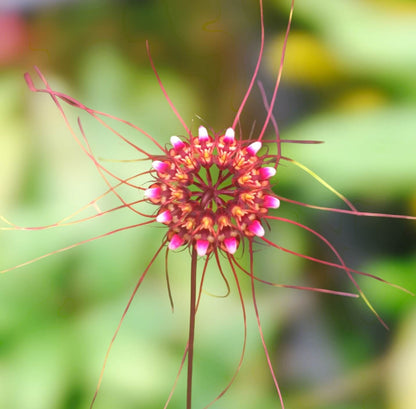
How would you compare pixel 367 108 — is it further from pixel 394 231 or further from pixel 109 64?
pixel 109 64

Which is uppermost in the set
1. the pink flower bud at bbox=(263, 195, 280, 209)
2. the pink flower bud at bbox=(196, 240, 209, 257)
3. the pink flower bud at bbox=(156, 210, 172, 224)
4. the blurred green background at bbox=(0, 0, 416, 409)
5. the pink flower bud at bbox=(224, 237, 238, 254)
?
the blurred green background at bbox=(0, 0, 416, 409)

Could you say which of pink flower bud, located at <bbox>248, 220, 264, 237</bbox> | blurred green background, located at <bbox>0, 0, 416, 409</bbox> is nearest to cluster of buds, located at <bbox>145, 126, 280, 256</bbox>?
pink flower bud, located at <bbox>248, 220, 264, 237</bbox>

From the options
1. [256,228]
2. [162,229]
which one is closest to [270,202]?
[256,228]

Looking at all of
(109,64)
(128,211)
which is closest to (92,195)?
(128,211)

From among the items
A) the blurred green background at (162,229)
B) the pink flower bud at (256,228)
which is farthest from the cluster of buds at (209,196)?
the blurred green background at (162,229)

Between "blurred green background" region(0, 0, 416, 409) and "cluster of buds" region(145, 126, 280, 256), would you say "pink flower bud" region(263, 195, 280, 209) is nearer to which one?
"cluster of buds" region(145, 126, 280, 256)
